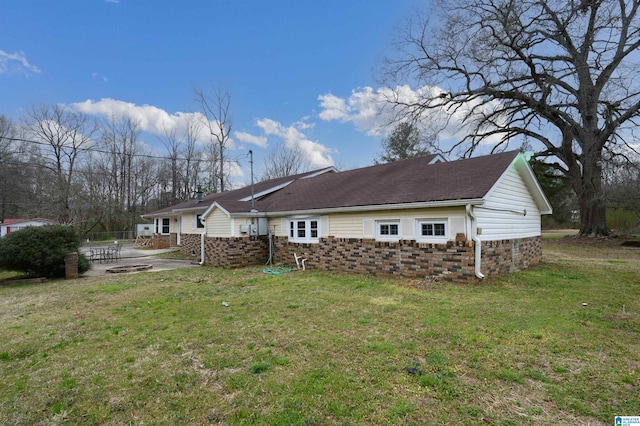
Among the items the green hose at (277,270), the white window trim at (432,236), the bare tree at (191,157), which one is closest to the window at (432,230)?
the white window trim at (432,236)

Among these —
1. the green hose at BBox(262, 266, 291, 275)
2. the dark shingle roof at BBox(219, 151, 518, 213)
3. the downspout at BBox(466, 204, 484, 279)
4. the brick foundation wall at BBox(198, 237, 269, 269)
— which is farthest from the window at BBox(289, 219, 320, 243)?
the downspout at BBox(466, 204, 484, 279)

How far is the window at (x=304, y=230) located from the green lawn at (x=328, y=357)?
433 centimetres

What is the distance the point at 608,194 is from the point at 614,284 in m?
15.5

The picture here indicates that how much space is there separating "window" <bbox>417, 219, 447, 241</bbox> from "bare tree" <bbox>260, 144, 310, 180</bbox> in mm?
28034

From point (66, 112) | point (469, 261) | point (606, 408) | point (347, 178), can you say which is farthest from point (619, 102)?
point (66, 112)

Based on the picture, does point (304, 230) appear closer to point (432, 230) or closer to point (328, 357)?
point (432, 230)

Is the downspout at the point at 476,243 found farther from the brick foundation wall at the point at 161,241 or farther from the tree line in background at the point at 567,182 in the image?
the brick foundation wall at the point at 161,241

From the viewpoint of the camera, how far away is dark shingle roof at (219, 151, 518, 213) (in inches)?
336

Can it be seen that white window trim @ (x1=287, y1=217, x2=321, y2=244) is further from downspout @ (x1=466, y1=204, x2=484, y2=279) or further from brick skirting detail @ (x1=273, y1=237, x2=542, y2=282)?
downspout @ (x1=466, y1=204, x2=484, y2=279)

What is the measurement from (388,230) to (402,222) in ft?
1.93

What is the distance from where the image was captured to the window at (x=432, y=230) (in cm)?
837

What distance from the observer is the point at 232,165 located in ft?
110

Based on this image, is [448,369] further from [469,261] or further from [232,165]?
[232,165]

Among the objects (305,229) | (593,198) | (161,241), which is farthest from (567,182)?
(161,241)
